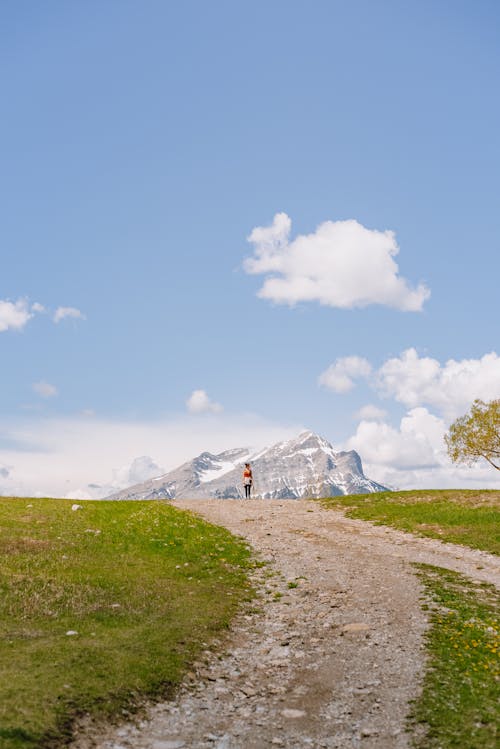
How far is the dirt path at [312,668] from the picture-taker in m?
13.2

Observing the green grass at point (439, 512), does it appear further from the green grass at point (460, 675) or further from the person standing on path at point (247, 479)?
the green grass at point (460, 675)

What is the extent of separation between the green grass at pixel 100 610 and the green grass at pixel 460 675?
6340 mm

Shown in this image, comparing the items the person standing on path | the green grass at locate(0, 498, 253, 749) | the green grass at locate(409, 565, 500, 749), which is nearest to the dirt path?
the green grass at locate(409, 565, 500, 749)

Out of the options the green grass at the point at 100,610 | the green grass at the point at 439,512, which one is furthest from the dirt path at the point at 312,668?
the green grass at the point at 439,512

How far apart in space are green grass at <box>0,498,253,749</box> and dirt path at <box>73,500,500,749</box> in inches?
37.9

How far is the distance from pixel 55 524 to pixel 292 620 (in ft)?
67.8

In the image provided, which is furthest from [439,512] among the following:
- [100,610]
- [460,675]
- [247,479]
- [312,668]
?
[100,610]

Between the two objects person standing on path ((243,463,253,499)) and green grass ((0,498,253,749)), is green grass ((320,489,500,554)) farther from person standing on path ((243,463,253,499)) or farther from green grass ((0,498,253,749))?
green grass ((0,498,253,749))

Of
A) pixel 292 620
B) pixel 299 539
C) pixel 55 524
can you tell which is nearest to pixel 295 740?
pixel 292 620

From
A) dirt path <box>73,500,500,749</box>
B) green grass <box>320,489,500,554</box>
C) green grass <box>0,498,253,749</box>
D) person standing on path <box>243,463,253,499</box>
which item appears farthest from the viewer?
person standing on path <box>243,463,253,499</box>

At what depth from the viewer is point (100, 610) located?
2059cm

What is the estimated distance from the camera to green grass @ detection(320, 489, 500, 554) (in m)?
39.7

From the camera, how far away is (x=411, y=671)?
646 inches

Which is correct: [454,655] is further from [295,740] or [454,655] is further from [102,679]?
[102,679]
